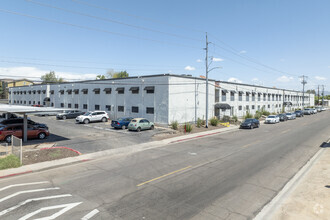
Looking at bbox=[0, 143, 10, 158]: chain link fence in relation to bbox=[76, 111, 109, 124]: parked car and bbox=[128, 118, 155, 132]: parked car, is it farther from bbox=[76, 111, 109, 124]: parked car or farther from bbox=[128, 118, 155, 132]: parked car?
bbox=[76, 111, 109, 124]: parked car

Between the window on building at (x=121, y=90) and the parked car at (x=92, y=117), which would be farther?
the window on building at (x=121, y=90)

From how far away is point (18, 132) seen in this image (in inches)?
776

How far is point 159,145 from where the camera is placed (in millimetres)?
20062

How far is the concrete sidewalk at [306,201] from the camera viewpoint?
707cm

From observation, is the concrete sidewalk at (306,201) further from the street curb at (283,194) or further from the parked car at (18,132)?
the parked car at (18,132)

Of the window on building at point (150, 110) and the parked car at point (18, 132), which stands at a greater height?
the window on building at point (150, 110)

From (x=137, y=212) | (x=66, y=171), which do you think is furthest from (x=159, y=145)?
(x=137, y=212)

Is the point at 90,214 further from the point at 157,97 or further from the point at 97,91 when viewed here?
the point at 97,91

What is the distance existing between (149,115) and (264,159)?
20.4 m

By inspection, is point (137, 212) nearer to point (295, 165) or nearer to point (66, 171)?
point (66, 171)

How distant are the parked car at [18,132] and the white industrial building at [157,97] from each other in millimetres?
15121

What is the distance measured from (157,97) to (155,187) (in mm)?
22560

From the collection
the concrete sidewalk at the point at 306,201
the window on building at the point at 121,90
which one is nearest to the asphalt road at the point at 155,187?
the concrete sidewalk at the point at 306,201

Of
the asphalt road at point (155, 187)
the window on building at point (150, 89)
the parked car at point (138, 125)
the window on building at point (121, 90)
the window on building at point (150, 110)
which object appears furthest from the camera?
the window on building at point (121, 90)
